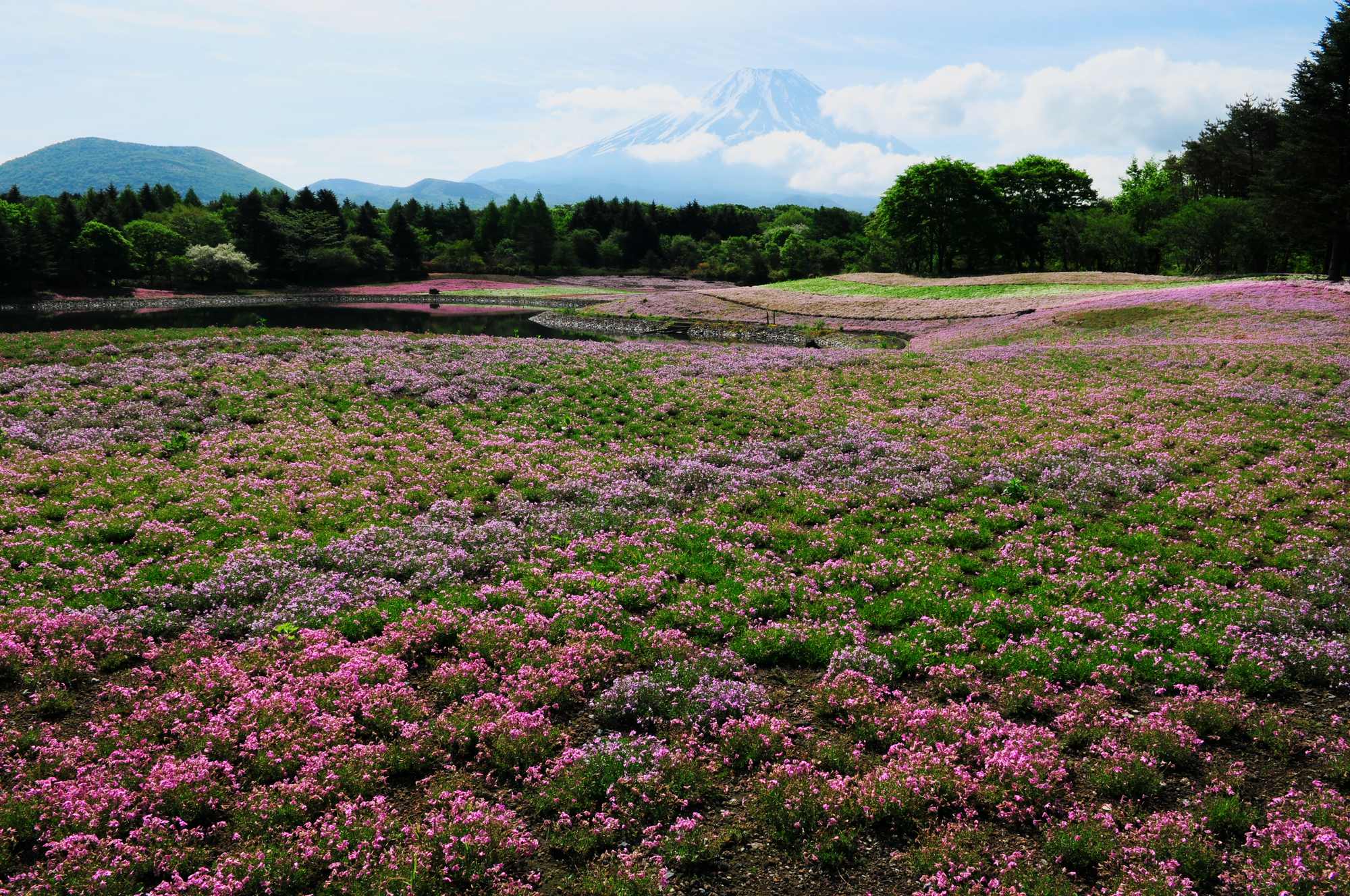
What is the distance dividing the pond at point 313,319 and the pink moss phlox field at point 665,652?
35.1 meters

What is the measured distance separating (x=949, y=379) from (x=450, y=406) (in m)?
20.4

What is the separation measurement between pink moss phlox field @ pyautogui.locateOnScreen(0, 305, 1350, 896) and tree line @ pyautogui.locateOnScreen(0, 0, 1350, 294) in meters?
48.6

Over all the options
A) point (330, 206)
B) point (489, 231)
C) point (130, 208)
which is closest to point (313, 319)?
point (330, 206)

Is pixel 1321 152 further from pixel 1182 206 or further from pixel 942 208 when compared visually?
pixel 942 208

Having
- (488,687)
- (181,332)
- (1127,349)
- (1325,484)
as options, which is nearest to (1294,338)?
(1127,349)

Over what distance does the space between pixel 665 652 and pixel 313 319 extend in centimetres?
6981

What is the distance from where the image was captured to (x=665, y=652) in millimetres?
10711

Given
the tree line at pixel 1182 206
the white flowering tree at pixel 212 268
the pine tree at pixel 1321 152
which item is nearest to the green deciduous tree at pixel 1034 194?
the tree line at pixel 1182 206

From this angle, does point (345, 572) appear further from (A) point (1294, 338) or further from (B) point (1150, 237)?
(B) point (1150, 237)

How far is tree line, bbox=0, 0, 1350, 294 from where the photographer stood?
56.4m

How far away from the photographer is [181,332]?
31891mm

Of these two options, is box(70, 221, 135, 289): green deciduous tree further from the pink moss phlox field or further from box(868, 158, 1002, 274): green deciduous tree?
box(868, 158, 1002, 274): green deciduous tree

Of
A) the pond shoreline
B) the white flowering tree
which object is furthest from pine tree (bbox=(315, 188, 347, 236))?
the pond shoreline

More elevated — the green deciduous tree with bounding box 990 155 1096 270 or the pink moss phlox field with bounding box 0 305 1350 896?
the green deciduous tree with bounding box 990 155 1096 270
